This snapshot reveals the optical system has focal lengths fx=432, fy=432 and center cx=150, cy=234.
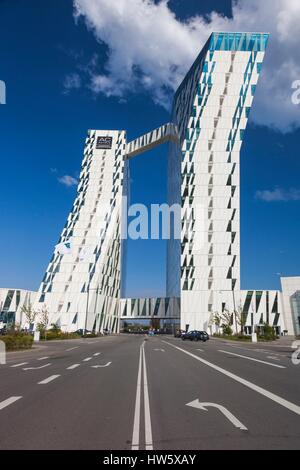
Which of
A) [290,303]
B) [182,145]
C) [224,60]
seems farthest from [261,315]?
[224,60]

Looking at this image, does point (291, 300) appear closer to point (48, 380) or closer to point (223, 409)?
point (48, 380)

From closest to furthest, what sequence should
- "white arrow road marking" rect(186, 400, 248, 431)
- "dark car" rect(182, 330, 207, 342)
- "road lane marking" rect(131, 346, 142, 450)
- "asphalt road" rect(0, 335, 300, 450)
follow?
"road lane marking" rect(131, 346, 142, 450)
"asphalt road" rect(0, 335, 300, 450)
"white arrow road marking" rect(186, 400, 248, 431)
"dark car" rect(182, 330, 207, 342)

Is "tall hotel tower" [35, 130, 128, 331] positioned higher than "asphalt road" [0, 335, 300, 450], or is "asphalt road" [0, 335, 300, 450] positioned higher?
"tall hotel tower" [35, 130, 128, 331]

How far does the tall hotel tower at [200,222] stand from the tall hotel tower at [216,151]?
22 centimetres

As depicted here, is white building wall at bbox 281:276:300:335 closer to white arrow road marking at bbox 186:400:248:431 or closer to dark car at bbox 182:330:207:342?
dark car at bbox 182:330:207:342

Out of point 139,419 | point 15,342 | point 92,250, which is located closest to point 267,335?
point 15,342

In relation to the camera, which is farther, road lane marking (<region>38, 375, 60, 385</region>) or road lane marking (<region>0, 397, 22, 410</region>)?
road lane marking (<region>38, 375, 60, 385</region>)

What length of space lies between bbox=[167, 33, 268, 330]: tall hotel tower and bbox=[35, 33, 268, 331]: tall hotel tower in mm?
216

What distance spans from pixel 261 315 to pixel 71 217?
5177cm

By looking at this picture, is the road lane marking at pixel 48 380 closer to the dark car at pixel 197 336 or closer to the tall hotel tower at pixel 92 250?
the dark car at pixel 197 336

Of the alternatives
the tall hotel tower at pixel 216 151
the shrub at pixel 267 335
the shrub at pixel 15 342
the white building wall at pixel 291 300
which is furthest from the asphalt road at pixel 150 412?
the white building wall at pixel 291 300

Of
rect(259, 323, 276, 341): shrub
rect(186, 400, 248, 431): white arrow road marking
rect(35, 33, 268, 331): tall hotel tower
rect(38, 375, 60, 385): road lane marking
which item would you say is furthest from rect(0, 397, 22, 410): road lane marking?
rect(35, 33, 268, 331): tall hotel tower

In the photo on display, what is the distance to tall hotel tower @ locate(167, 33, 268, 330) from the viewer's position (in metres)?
94.0
